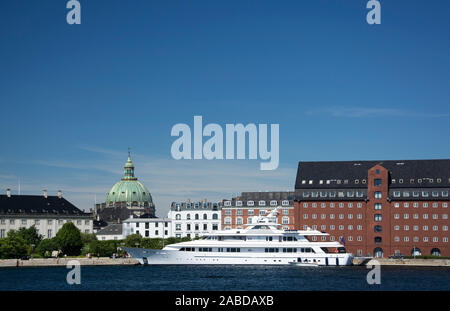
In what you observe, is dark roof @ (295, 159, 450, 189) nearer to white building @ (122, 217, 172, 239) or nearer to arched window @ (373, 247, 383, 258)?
arched window @ (373, 247, 383, 258)

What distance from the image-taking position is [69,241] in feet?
380

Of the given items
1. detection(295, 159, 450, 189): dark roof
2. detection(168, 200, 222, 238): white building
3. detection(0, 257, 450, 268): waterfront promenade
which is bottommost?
detection(0, 257, 450, 268): waterfront promenade


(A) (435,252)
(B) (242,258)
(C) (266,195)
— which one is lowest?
(A) (435,252)

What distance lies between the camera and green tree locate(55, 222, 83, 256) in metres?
116

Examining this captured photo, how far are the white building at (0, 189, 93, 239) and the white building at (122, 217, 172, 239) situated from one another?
31.7 ft

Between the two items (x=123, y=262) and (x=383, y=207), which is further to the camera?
(x=383, y=207)

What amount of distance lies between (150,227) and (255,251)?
220ft

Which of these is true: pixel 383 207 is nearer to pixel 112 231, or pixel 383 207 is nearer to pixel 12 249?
pixel 12 249

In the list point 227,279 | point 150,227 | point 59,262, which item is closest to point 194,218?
point 150,227

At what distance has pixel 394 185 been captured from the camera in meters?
114

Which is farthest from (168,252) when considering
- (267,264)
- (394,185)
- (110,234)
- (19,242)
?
(110,234)

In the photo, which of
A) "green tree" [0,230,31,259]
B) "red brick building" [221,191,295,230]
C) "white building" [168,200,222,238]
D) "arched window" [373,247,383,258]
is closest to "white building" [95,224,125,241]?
"white building" [168,200,222,238]
